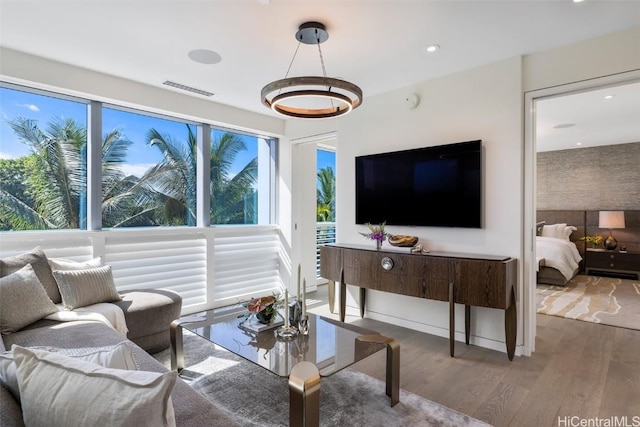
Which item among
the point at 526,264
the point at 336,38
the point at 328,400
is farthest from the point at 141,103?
the point at 526,264

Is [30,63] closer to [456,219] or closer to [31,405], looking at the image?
[31,405]

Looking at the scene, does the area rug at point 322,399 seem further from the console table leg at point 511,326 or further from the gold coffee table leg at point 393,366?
the console table leg at point 511,326

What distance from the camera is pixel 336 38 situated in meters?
2.59

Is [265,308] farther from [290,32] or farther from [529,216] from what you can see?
[529,216]

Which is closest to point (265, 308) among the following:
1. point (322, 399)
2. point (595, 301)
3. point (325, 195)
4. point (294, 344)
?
point (294, 344)

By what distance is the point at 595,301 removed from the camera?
4461mm

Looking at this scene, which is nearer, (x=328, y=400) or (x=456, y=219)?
(x=328, y=400)

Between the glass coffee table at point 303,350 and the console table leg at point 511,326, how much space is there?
1216 mm

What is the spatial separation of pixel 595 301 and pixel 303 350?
14.7 ft

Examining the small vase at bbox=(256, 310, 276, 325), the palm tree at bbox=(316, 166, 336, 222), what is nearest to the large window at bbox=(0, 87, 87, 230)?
the small vase at bbox=(256, 310, 276, 325)

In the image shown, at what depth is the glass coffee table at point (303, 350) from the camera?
157 centimetres

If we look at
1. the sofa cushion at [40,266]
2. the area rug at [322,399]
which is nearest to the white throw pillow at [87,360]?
the area rug at [322,399]

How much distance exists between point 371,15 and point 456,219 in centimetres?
193

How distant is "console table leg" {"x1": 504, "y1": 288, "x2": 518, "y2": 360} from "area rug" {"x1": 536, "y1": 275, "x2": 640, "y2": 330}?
164cm
